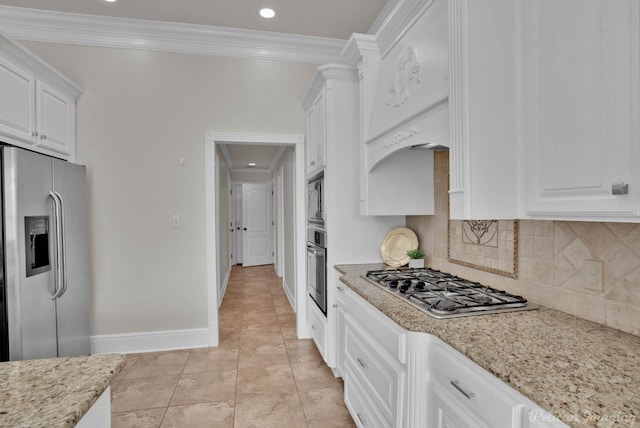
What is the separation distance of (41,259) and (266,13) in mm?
2482

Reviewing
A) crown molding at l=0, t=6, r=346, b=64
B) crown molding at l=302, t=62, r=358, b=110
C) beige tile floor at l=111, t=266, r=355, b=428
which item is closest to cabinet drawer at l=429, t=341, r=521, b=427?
beige tile floor at l=111, t=266, r=355, b=428

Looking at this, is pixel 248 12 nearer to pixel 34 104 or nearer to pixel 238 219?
pixel 34 104

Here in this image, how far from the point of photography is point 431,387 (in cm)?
125

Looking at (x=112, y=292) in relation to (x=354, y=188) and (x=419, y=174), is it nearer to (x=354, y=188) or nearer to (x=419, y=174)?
(x=354, y=188)

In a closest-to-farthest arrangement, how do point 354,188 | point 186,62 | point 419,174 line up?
point 419,174 < point 354,188 < point 186,62

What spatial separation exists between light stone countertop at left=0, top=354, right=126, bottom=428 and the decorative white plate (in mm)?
1918

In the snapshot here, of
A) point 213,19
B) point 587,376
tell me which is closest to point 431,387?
point 587,376

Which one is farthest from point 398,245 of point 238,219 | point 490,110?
point 238,219

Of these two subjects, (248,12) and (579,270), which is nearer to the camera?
(579,270)

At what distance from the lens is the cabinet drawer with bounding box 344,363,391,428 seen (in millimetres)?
1672

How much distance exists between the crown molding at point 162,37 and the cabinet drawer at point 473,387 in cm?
308

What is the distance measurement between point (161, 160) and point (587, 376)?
3281mm

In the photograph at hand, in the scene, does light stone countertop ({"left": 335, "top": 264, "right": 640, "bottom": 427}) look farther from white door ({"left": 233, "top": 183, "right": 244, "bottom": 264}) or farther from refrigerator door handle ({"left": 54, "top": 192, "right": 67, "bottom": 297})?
white door ({"left": 233, "top": 183, "right": 244, "bottom": 264})

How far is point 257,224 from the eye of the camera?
27.9 ft
